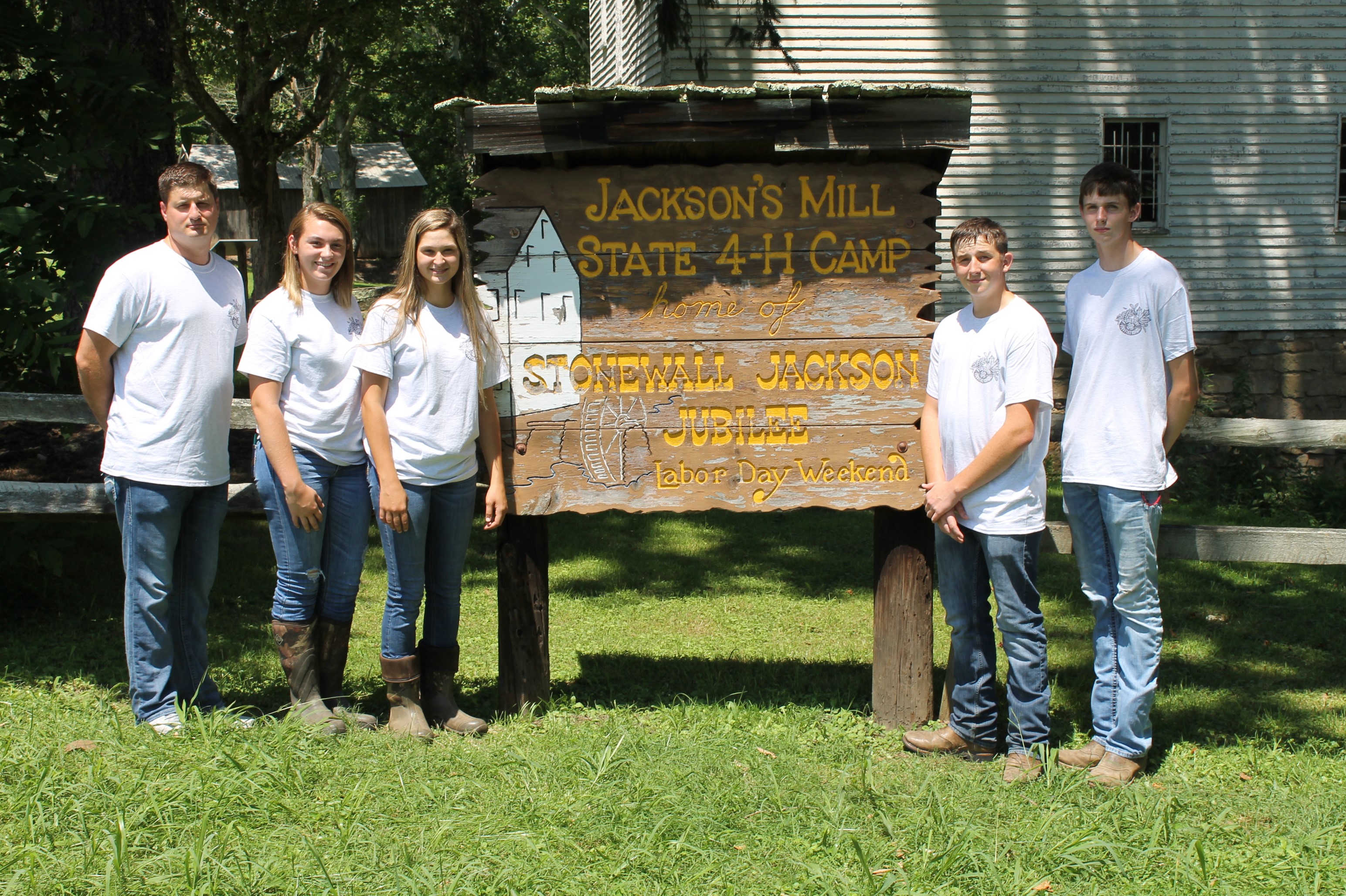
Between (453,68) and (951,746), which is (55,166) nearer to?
(951,746)

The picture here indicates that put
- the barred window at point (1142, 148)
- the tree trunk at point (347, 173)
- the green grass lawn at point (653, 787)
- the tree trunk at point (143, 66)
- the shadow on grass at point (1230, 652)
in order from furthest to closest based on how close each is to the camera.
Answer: the tree trunk at point (347, 173) → the barred window at point (1142, 148) → the tree trunk at point (143, 66) → the shadow on grass at point (1230, 652) → the green grass lawn at point (653, 787)

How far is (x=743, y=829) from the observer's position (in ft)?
11.0

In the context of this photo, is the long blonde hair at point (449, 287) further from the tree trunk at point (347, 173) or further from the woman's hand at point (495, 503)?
the tree trunk at point (347, 173)

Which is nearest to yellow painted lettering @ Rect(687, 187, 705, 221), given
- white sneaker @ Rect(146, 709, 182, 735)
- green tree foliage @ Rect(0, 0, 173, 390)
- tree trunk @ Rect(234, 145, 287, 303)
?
white sneaker @ Rect(146, 709, 182, 735)

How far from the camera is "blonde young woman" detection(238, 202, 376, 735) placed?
3766mm

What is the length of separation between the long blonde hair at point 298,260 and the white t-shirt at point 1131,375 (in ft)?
8.51

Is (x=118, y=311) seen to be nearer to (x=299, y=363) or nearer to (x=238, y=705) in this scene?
(x=299, y=363)

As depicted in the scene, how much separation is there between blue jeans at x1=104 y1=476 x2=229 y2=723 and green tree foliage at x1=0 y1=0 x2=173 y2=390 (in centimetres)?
144

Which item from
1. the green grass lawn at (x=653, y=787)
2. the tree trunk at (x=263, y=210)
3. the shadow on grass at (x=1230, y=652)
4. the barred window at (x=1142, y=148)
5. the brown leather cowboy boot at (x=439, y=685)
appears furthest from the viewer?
the tree trunk at (x=263, y=210)

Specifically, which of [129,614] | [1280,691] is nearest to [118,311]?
[129,614]

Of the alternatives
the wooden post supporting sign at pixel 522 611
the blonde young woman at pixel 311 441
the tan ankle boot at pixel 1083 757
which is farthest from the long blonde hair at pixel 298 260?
the tan ankle boot at pixel 1083 757

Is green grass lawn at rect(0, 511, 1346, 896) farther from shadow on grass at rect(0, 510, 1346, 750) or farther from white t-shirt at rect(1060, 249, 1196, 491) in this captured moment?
white t-shirt at rect(1060, 249, 1196, 491)

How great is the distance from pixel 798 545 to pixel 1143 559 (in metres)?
4.60

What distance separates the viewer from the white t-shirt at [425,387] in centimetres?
382
